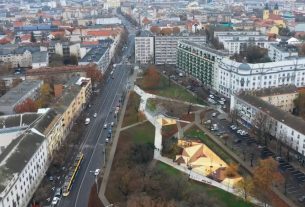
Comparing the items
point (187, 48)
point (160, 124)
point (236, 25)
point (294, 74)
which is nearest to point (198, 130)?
point (160, 124)

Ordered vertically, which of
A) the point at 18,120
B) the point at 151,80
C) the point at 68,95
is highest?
the point at 68,95

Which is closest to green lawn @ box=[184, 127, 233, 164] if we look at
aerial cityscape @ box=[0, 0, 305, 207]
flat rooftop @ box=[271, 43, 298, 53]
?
aerial cityscape @ box=[0, 0, 305, 207]

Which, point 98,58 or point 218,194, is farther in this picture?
point 98,58

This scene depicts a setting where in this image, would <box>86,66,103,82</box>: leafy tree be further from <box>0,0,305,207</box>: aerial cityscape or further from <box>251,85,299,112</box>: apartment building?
<box>251,85,299,112</box>: apartment building

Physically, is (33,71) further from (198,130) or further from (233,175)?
(233,175)

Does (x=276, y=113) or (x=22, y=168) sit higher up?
(x=276, y=113)

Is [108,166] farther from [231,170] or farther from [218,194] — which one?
[231,170]

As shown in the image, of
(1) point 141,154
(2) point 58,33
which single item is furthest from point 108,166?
(2) point 58,33

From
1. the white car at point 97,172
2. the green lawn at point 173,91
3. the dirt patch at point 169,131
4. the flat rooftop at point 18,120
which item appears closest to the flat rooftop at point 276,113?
the dirt patch at point 169,131
